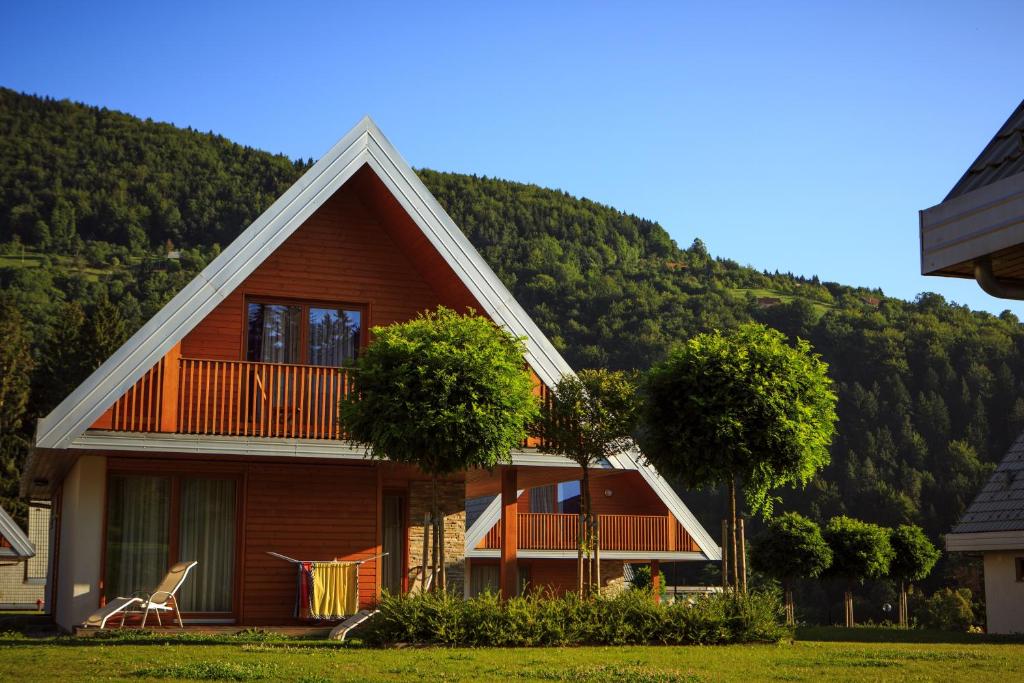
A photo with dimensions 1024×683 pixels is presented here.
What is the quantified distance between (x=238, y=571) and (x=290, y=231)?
5.19 metres

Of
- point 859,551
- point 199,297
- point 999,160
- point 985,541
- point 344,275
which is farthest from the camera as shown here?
point 859,551

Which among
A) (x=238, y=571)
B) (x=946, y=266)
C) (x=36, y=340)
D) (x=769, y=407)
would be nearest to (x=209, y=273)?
(x=238, y=571)

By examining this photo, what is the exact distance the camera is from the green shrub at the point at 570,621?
44.7 ft

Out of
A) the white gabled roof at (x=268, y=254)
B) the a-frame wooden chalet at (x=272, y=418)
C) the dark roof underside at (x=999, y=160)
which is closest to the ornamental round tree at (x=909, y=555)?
the a-frame wooden chalet at (x=272, y=418)

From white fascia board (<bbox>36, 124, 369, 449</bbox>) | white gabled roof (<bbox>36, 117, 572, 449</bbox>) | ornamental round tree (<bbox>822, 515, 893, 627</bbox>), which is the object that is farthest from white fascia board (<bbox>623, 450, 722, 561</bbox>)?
white fascia board (<bbox>36, 124, 369, 449</bbox>)

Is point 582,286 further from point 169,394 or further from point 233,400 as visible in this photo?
point 169,394

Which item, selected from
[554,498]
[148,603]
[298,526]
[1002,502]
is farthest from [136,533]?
[554,498]

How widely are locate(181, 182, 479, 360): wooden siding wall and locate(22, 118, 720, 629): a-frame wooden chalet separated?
2 centimetres

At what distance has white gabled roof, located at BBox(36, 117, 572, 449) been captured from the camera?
15.6 meters

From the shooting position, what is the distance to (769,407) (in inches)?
583

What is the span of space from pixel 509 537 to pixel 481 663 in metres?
6.06

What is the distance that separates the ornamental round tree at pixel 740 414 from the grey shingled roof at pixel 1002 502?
14141 mm

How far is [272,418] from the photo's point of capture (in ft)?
55.9

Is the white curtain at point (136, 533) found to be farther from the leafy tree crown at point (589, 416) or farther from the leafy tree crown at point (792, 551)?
the leafy tree crown at point (792, 551)
